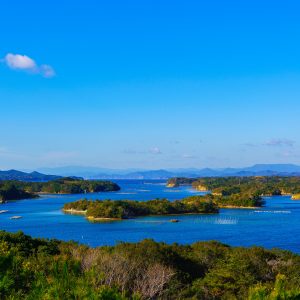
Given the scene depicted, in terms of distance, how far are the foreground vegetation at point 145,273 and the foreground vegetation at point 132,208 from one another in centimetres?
3653

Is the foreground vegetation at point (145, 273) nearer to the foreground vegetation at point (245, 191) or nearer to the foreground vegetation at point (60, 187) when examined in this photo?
the foreground vegetation at point (245, 191)

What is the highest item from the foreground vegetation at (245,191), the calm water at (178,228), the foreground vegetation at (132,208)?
the foreground vegetation at (245,191)

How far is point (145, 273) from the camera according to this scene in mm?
13469

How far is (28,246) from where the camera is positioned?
2153 cm

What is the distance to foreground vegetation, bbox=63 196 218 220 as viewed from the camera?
59719 millimetres

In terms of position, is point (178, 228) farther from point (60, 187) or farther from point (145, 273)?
point (60, 187)

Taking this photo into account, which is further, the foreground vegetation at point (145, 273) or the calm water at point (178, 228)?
the calm water at point (178, 228)

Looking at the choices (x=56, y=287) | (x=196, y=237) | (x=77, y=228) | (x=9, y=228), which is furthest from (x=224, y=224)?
(x=56, y=287)

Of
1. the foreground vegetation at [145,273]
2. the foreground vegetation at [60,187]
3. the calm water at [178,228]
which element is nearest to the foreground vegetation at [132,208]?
the calm water at [178,228]

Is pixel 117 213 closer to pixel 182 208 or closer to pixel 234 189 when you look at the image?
pixel 182 208

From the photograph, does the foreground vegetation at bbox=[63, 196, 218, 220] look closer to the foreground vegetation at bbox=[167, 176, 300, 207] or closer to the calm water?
the calm water

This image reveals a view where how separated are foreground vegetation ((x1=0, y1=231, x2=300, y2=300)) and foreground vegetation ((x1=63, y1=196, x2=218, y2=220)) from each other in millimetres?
36527

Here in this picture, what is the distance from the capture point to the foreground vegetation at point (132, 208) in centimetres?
5972

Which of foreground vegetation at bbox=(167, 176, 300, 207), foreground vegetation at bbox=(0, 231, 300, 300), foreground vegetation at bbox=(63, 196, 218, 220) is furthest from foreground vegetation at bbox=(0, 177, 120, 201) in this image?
foreground vegetation at bbox=(0, 231, 300, 300)
